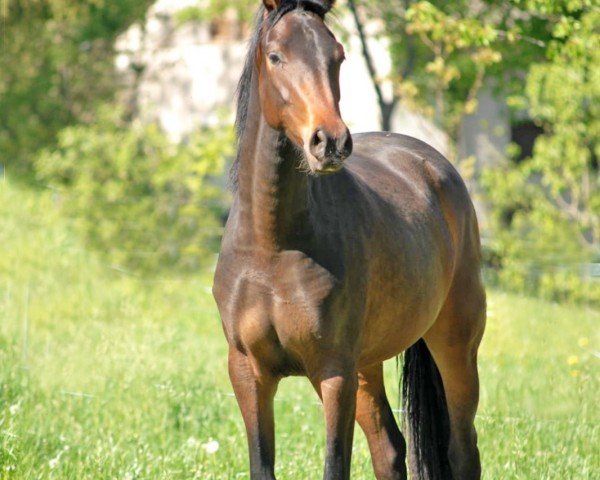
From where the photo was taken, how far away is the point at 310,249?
3.69 m

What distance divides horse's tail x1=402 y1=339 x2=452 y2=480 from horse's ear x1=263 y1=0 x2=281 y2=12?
1.98 m

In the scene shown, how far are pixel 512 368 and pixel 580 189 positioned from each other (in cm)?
679

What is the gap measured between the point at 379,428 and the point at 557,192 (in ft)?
30.0

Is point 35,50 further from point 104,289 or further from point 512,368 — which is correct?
point 512,368

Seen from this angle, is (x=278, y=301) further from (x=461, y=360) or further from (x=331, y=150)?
(x=461, y=360)

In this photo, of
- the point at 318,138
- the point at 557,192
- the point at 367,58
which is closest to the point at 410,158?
the point at 318,138

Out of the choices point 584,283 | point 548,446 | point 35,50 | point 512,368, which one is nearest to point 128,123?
point 35,50

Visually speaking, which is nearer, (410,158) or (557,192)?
(410,158)

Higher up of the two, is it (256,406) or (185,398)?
(256,406)

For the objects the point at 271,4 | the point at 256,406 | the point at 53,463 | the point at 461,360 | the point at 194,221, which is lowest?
the point at 194,221

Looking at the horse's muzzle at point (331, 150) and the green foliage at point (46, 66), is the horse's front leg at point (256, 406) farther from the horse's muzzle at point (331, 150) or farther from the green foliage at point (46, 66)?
the green foliage at point (46, 66)

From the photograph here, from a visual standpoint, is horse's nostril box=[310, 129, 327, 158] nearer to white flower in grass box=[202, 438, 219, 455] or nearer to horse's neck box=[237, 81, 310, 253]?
horse's neck box=[237, 81, 310, 253]

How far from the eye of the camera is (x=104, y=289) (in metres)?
10.5

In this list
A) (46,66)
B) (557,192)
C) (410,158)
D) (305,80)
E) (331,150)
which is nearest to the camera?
(331,150)
